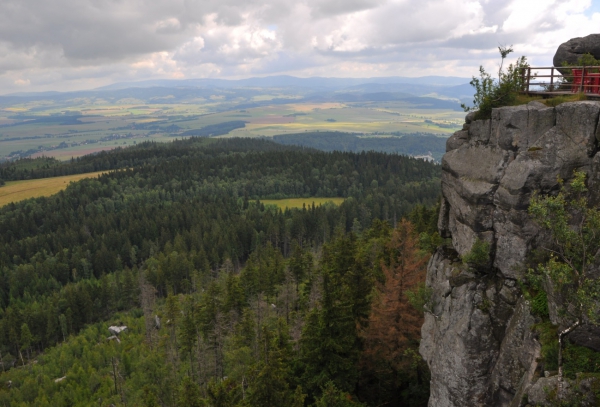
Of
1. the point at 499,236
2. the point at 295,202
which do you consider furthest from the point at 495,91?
the point at 295,202

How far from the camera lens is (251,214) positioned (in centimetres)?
14150

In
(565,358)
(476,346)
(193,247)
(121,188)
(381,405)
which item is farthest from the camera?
(121,188)

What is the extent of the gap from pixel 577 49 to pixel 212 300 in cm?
5084

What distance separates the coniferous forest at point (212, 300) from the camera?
33.0 m

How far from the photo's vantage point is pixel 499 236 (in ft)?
68.7

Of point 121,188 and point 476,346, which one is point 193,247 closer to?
point 121,188

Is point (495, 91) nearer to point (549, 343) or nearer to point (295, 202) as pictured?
point (549, 343)

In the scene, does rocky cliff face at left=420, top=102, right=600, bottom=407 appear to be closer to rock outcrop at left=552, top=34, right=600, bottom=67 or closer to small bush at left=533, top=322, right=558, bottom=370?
small bush at left=533, top=322, right=558, bottom=370

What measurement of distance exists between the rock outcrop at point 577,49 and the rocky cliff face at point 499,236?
1002 centimetres

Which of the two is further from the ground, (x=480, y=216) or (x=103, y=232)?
(x=480, y=216)

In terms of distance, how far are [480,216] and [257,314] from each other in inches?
1851

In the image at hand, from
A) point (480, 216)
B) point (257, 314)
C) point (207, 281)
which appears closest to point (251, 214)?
point (207, 281)

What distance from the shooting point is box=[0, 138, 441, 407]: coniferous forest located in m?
33.0

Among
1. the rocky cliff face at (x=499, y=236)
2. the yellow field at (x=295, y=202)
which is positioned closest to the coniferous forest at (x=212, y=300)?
the rocky cliff face at (x=499, y=236)
